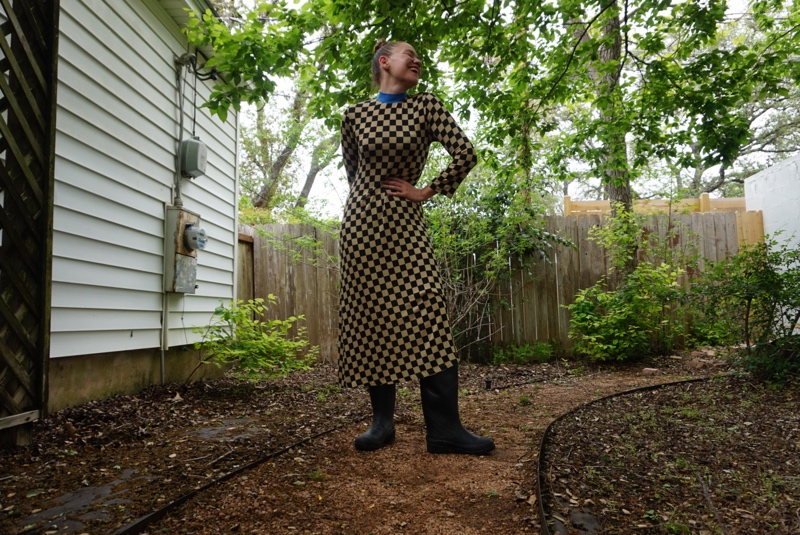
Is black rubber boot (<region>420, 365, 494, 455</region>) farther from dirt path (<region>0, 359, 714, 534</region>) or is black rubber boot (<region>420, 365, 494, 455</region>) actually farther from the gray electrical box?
the gray electrical box

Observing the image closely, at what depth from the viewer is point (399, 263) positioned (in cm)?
220

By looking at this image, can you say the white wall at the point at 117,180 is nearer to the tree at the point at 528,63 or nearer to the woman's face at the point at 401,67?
the tree at the point at 528,63

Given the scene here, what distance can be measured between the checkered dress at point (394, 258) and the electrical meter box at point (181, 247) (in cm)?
228

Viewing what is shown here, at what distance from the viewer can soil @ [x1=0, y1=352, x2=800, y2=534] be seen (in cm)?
158

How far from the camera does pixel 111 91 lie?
3.42 meters

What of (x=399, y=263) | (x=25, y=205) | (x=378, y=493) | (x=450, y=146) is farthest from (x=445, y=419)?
(x=25, y=205)

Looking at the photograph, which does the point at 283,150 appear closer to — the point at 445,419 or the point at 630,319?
the point at 630,319

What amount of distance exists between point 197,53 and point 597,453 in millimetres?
4501

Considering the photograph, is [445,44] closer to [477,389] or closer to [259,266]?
[477,389]

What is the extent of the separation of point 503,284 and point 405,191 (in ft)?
13.8

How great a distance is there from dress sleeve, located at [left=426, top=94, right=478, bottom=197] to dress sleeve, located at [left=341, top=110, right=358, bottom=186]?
1.22 feet

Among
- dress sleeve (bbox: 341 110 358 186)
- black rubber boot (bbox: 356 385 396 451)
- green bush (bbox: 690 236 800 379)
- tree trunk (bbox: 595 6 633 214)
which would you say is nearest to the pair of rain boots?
black rubber boot (bbox: 356 385 396 451)

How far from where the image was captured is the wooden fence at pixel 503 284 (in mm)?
6164

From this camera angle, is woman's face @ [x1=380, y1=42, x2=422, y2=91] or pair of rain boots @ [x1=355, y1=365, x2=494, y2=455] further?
woman's face @ [x1=380, y1=42, x2=422, y2=91]
